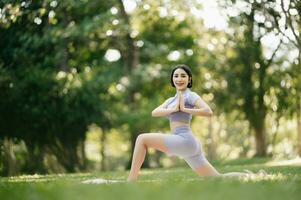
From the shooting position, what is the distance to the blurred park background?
21.1 meters

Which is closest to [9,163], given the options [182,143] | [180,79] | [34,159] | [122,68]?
[34,159]

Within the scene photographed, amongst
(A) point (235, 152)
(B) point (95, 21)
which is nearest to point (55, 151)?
(B) point (95, 21)

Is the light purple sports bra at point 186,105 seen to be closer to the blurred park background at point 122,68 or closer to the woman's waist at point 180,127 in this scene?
the woman's waist at point 180,127

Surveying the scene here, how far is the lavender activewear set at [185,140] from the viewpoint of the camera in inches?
346

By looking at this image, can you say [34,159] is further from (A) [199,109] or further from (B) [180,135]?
(A) [199,109]

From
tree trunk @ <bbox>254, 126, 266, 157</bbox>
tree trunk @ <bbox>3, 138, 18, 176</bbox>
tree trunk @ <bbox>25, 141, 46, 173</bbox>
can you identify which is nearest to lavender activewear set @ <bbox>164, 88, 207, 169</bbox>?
tree trunk @ <bbox>3, 138, 18, 176</bbox>

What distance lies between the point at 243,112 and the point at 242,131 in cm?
2390

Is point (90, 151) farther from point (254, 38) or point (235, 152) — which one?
point (254, 38)

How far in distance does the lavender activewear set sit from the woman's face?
0.38 feet

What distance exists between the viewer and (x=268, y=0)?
15.5 metres

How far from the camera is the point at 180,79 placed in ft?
30.5

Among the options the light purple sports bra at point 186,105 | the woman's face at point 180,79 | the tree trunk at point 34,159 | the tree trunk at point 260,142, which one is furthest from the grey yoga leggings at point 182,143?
the tree trunk at point 260,142

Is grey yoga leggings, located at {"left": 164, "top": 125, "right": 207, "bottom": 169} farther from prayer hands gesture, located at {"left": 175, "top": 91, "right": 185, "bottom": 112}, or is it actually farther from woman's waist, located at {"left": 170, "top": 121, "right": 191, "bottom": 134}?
prayer hands gesture, located at {"left": 175, "top": 91, "right": 185, "bottom": 112}

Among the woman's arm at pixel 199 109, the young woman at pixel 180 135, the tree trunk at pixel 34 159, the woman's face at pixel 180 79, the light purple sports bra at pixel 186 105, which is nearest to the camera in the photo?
the young woman at pixel 180 135
